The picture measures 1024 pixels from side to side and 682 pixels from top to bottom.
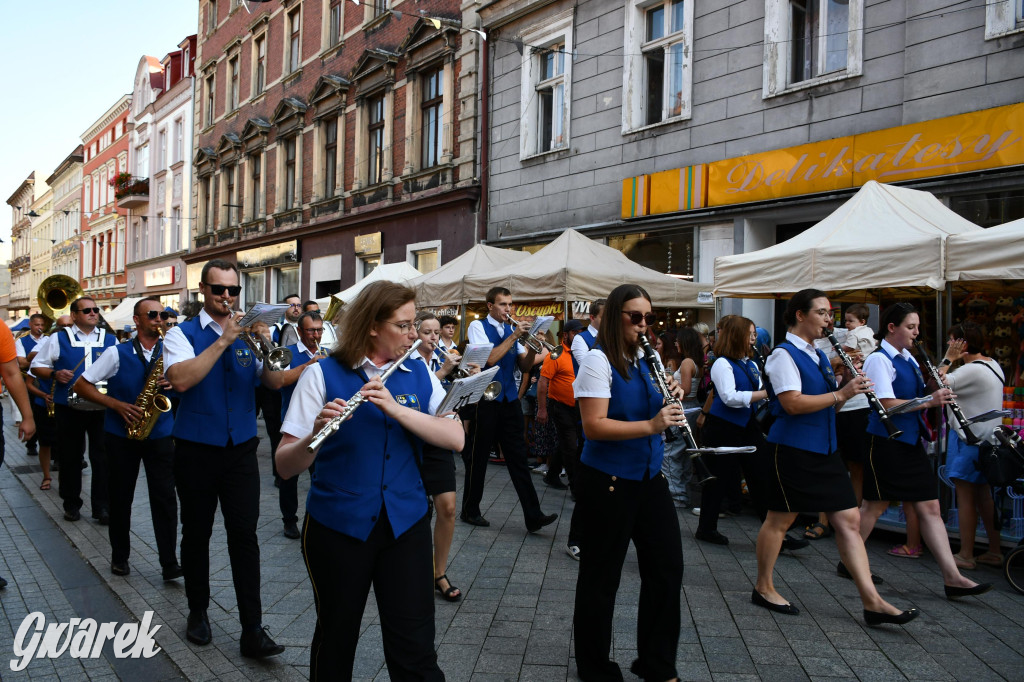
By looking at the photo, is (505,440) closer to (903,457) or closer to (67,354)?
(903,457)

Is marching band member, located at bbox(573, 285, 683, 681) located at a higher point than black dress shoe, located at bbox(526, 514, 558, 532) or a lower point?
higher

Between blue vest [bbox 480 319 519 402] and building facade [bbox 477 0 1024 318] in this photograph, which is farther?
building facade [bbox 477 0 1024 318]

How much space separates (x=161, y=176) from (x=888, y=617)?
3921cm

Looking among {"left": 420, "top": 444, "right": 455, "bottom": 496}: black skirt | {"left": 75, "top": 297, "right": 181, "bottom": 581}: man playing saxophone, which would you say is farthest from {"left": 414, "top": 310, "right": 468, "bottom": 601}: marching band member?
{"left": 75, "top": 297, "right": 181, "bottom": 581}: man playing saxophone

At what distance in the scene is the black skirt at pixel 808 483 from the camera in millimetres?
4445

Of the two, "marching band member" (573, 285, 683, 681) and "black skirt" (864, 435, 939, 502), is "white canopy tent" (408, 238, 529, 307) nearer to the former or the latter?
"black skirt" (864, 435, 939, 502)

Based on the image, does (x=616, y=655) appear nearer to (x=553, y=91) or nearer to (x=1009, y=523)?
(x=1009, y=523)

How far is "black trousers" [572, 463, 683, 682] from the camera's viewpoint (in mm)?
3527

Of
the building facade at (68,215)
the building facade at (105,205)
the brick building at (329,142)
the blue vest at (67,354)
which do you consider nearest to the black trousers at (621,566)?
the blue vest at (67,354)

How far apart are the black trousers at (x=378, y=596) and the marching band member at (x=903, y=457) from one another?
11.6 feet

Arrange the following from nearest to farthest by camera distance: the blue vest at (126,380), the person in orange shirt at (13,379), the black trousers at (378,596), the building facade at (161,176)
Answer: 1. the black trousers at (378,596)
2. the person in orange shirt at (13,379)
3. the blue vest at (126,380)
4. the building facade at (161,176)

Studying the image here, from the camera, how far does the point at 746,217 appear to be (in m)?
11.4

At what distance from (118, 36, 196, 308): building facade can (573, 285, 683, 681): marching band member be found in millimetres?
33549

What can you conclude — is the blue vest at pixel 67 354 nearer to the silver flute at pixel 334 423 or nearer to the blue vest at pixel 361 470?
the blue vest at pixel 361 470
